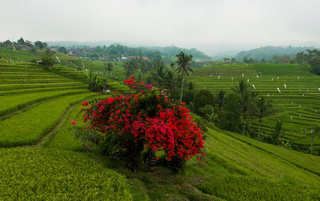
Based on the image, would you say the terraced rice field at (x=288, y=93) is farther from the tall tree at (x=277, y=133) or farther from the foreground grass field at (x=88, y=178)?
the foreground grass field at (x=88, y=178)

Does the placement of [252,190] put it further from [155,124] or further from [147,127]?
[147,127]

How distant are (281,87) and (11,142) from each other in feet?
216

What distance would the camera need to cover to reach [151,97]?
710cm

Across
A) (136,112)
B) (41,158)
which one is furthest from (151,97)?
(41,158)

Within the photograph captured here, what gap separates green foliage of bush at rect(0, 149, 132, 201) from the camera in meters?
4.80

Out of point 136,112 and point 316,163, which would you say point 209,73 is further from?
point 136,112

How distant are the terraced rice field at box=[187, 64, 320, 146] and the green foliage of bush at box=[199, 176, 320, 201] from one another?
26697 mm

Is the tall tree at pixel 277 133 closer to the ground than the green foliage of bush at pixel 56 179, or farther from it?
closer to the ground

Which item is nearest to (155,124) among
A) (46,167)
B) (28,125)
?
(46,167)

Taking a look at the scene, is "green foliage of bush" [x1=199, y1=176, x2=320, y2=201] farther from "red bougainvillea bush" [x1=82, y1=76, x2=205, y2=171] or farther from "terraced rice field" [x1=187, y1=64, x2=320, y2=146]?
"terraced rice field" [x1=187, y1=64, x2=320, y2=146]

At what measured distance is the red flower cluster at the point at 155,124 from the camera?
20.7 ft

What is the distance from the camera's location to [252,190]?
6.90 m

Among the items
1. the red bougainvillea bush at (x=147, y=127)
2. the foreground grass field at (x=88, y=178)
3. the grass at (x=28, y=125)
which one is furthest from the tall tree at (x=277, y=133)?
the grass at (x=28, y=125)

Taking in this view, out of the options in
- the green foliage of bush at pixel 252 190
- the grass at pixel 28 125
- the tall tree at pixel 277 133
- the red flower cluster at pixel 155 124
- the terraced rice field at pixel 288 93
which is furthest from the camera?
the terraced rice field at pixel 288 93
